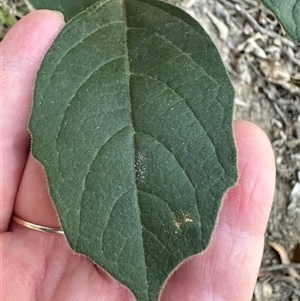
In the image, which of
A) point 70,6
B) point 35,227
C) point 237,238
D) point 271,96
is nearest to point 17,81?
point 70,6

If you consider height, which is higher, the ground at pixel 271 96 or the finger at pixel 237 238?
the finger at pixel 237 238

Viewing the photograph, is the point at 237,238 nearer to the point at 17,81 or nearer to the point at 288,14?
the point at 288,14

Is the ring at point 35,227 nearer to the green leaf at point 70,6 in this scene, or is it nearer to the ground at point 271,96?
the green leaf at point 70,6

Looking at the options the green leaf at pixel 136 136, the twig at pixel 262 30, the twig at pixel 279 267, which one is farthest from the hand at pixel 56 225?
the twig at pixel 262 30

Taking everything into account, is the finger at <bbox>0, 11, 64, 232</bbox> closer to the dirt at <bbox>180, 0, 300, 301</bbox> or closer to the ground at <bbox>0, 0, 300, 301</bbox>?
the ground at <bbox>0, 0, 300, 301</bbox>

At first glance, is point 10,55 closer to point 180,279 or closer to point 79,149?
point 79,149

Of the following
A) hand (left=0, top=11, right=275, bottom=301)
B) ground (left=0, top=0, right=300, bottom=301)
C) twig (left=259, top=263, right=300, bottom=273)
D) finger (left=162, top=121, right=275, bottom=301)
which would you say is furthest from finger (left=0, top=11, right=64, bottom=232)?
twig (left=259, top=263, right=300, bottom=273)
